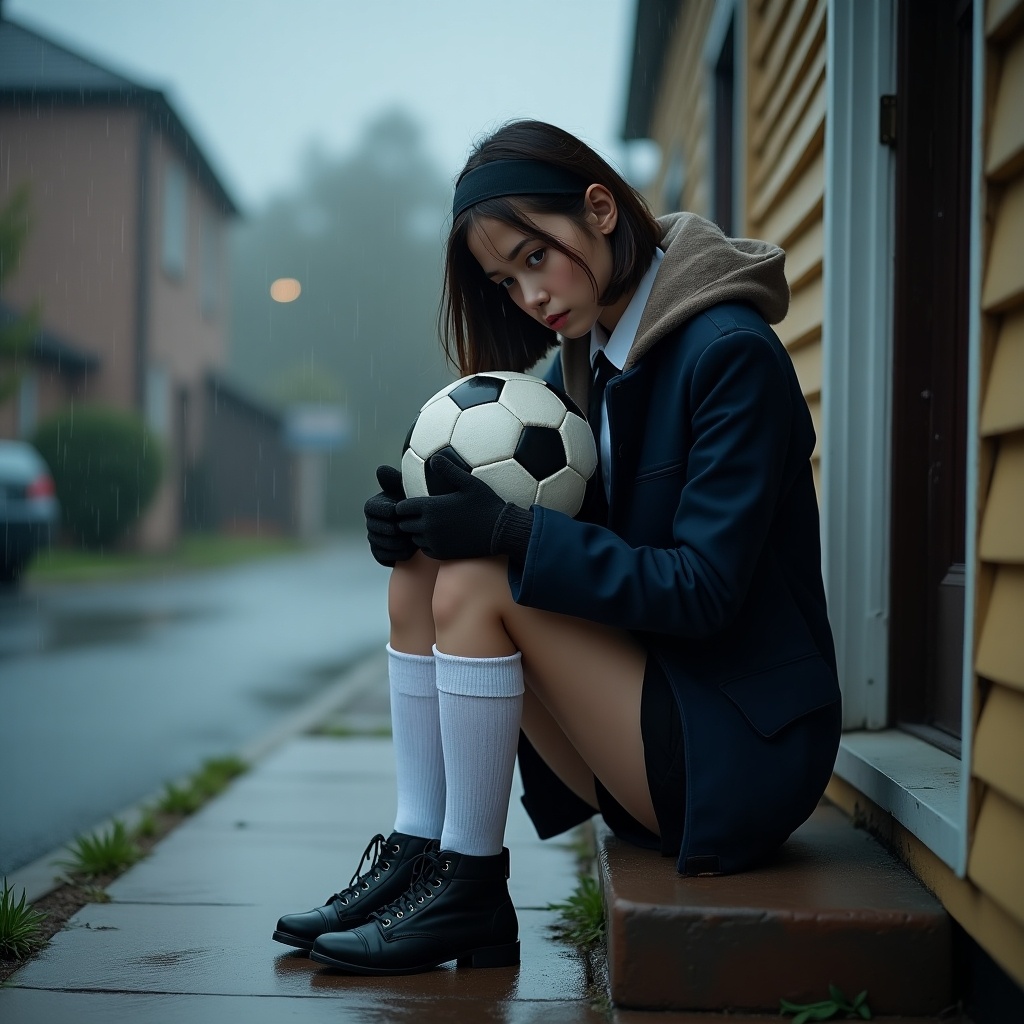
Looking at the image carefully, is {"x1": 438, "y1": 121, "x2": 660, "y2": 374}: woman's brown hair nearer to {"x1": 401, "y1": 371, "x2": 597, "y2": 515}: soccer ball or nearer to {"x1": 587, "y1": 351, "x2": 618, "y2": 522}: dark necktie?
{"x1": 587, "y1": 351, "x2": 618, "y2": 522}: dark necktie

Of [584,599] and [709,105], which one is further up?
[709,105]

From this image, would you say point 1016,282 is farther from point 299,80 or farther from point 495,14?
point 495,14

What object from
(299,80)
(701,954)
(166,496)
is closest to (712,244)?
(701,954)

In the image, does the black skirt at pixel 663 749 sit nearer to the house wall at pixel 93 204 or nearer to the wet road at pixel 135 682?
the wet road at pixel 135 682

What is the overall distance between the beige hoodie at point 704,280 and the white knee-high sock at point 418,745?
668mm

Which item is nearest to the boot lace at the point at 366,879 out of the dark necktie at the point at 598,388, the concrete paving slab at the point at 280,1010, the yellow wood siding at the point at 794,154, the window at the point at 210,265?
the concrete paving slab at the point at 280,1010

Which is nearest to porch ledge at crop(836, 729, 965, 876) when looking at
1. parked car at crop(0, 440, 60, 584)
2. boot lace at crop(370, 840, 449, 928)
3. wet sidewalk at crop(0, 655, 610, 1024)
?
wet sidewalk at crop(0, 655, 610, 1024)

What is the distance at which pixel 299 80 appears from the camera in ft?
344

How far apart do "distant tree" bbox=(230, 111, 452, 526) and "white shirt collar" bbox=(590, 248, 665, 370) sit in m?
59.0

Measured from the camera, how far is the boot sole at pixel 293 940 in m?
2.18

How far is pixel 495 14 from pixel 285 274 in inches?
2512

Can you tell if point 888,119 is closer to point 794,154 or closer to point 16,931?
point 794,154

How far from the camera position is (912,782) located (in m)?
2.16

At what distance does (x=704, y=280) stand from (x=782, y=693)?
2.38 feet
